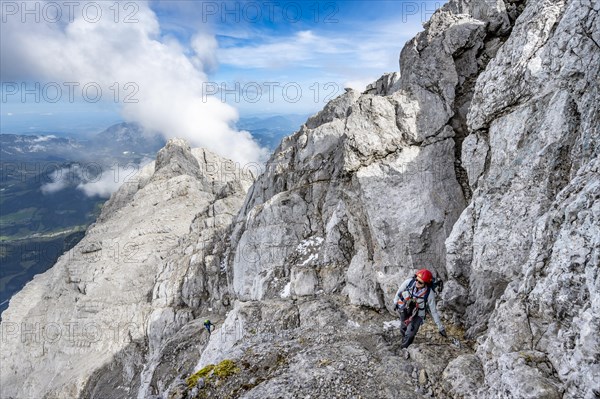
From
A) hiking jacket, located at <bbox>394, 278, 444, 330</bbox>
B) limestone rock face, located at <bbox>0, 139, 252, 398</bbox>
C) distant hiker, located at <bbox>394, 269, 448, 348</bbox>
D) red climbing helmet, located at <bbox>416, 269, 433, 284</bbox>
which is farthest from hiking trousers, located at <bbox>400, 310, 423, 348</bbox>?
limestone rock face, located at <bbox>0, 139, 252, 398</bbox>

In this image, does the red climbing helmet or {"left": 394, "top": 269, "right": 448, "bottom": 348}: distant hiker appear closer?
the red climbing helmet

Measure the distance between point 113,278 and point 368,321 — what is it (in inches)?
2175

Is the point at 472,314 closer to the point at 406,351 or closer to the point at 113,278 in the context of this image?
the point at 406,351

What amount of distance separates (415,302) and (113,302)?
5892 cm

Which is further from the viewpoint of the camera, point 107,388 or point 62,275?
point 62,275

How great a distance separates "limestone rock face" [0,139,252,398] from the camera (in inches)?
1905

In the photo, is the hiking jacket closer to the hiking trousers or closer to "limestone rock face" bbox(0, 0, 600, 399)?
the hiking trousers

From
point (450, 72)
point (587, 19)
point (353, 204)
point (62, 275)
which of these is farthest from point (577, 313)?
point (62, 275)

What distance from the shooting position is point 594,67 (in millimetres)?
14195

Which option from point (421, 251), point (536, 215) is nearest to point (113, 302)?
point (421, 251)

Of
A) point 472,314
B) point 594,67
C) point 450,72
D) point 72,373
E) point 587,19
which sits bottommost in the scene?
point 72,373

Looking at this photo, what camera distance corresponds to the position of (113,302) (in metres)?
57.9

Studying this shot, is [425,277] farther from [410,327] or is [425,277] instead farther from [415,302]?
[410,327]

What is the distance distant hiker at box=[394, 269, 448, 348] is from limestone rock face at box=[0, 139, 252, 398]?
27.2m
